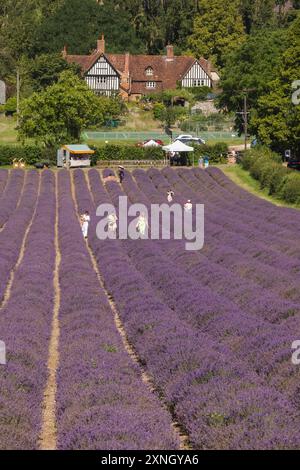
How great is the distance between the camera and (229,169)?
66.1m

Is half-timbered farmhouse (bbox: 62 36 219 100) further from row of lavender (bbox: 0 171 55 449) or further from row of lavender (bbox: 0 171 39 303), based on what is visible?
row of lavender (bbox: 0 171 55 449)

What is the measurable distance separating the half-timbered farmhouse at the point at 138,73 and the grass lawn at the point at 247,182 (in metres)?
44.5

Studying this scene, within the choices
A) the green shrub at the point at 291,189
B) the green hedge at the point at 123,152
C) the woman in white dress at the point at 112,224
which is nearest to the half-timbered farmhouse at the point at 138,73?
the green hedge at the point at 123,152

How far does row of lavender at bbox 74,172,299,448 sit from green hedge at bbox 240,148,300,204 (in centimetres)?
3125

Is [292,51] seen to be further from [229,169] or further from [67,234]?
[67,234]

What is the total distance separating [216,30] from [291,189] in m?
77.2

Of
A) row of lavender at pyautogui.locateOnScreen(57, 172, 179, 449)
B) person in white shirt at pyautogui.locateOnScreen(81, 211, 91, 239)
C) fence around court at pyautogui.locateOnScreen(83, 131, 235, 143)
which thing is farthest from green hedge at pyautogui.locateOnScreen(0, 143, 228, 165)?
row of lavender at pyautogui.locateOnScreen(57, 172, 179, 449)

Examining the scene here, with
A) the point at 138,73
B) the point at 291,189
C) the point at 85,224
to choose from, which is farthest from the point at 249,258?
the point at 138,73

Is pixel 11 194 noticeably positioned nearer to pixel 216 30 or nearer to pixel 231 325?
pixel 231 325

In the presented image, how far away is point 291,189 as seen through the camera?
50469mm

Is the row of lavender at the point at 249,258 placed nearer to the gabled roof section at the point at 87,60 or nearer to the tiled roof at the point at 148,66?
the gabled roof section at the point at 87,60

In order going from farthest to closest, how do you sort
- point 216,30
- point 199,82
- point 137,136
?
point 216,30 → point 199,82 → point 137,136

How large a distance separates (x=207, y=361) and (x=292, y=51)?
170ft

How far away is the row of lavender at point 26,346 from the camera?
36.4 feet
